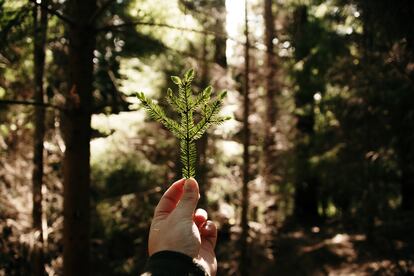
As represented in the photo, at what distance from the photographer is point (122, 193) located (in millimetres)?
12664

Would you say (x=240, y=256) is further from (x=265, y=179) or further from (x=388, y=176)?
(x=388, y=176)

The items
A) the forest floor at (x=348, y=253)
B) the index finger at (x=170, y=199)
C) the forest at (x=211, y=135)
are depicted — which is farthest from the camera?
the forest floor at (x=348, y=253)

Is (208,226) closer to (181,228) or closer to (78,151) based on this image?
(181,228)

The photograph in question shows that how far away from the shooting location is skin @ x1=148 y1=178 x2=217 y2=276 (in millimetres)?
1628

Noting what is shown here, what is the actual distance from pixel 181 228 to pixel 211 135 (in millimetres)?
11242

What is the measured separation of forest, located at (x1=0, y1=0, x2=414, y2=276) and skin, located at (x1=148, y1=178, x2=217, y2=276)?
288 centimetres

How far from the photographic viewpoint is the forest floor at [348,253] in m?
10.00

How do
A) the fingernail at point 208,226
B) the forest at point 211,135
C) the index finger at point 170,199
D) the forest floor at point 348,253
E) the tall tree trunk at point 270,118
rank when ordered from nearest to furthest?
the index finger at point 170,199
the fingernail at point 208,226
the forest at point 211,135
the forest floor at point 348,253
the tall tree trunk at point 270,118

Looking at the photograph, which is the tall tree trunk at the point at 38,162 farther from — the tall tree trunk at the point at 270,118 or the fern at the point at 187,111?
the tall tree trunk at the point at 270,118

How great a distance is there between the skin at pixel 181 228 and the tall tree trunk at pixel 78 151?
9.43ft

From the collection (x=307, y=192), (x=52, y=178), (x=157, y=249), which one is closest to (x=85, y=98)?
(x=157, y=249)

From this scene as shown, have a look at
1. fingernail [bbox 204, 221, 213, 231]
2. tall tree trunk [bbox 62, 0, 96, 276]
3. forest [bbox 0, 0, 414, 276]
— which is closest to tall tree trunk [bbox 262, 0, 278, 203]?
forest [bbox 0, 0, 414, 276]

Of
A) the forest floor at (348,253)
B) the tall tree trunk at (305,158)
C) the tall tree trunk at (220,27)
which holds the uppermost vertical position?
the tall tree trunk at (220,27)

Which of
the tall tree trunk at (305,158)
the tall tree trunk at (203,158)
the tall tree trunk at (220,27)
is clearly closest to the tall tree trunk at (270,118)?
the tall tree trunk at (305,158)
